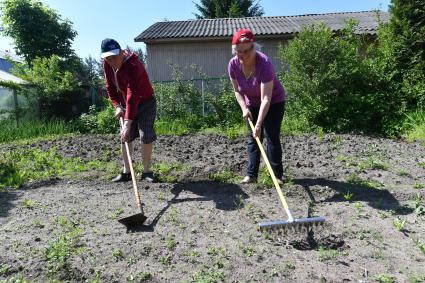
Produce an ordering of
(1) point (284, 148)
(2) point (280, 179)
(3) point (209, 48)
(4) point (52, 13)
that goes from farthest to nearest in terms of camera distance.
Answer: (4) point (52, 13), (3) point (209, 48), (1) point (284, 148), (2) point (280, 179)

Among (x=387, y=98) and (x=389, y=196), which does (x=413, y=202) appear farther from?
(x=387, y=98)

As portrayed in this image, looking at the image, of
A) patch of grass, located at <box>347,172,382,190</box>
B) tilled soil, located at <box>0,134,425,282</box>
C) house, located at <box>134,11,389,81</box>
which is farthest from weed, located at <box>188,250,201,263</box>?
house, located at <box>134,11,389,81</box>

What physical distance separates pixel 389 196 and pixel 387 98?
4778mm

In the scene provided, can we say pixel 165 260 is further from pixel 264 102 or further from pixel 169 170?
pixel 169 170

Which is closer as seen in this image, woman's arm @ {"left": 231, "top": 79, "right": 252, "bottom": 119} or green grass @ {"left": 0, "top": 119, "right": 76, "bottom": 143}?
woman's arm @ {"left": 231, "top": 79, "right": 252, "bottom": 119}

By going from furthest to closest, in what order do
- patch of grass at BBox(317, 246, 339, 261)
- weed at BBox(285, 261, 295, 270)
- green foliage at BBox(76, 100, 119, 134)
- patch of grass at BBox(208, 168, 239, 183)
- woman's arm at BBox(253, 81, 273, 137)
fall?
1. green foliage at BBox(76, 100, 119, 134)
2. patch of grass at BBox(208, 168, 239, 183)
3. woman's arm at BBox(253, 81, 273, 137)
4. patch of grass at BBox(317, 246, 339, 261)
5. weed at BBox(285, 261, 295, 270)

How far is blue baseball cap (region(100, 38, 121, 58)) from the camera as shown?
151 inches

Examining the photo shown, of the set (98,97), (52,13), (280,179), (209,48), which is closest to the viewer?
(280,179)

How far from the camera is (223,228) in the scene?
319cm

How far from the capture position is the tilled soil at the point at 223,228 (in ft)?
8.42

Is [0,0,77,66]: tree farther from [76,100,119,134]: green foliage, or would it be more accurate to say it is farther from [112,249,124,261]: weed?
[112,249,124,261]: weed

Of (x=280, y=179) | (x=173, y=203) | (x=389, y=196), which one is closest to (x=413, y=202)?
(x=389, y=196)

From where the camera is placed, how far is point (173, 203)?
3785 millimetres

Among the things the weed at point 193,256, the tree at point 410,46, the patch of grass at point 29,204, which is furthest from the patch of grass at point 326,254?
the tree at point 410,46
